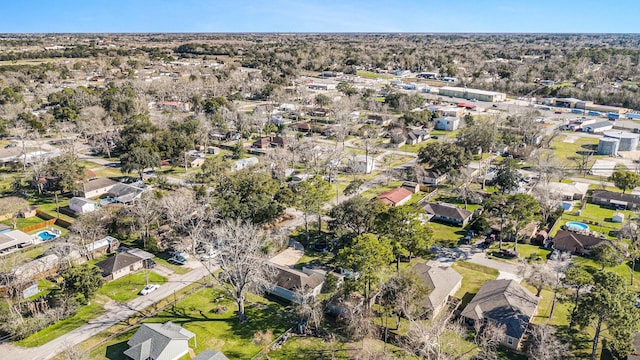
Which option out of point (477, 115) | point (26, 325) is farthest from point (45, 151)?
point (477, 115)

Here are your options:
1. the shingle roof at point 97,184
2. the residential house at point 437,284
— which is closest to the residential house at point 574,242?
the residential house at point 437,284

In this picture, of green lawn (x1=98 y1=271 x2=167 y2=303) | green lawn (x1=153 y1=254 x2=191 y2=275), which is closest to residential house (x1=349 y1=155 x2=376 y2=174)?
green lawn (x1=153 y1=254 x2=191 y2=275)

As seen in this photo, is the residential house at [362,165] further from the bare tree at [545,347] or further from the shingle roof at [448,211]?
the bare tree at [545,347]

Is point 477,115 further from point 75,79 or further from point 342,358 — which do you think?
point 75,79

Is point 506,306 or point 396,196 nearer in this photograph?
point 506,306

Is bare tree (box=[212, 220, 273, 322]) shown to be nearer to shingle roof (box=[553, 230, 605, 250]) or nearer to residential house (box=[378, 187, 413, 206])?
residential house (box=[378, 187, 413, 206])

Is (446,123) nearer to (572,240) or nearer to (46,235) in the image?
(572,240)

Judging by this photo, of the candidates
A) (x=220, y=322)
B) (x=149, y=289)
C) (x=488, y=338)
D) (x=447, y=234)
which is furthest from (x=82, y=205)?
(x=488, y=338)
